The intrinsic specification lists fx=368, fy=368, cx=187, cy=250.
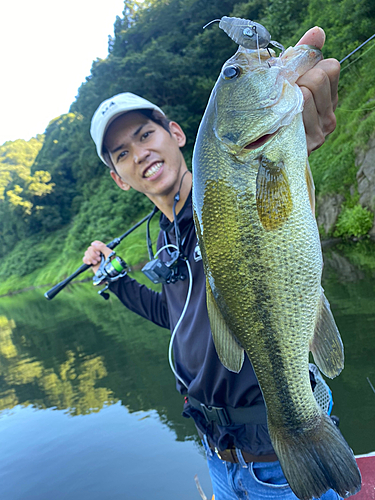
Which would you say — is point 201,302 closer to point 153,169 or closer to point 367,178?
point 153,169

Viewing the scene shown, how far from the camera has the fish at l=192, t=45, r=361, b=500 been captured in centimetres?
111

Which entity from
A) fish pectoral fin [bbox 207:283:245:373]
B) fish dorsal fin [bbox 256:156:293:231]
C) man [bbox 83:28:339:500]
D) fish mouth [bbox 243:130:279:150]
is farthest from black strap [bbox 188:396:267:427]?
fish mouth [bbox 243:130:279:150]

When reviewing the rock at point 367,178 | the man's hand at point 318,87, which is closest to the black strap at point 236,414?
the man's hand at point 318,87

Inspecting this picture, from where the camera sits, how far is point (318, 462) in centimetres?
110

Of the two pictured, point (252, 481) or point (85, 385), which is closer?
point (252, 481)

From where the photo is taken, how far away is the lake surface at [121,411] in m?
3.66

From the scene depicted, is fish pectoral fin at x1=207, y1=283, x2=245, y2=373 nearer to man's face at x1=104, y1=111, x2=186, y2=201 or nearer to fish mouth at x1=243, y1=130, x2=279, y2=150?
fish mouth at x1=243, y1=130, x2=279, y2=150

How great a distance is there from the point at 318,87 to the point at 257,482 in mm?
1414

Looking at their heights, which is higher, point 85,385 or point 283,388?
point 283,388

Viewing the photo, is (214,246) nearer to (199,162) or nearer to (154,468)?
(199,162)

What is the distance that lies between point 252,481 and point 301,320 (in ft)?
2.34

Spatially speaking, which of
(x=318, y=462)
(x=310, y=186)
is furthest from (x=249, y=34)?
(x=318, y=462)

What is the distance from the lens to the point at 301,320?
44.9 inches

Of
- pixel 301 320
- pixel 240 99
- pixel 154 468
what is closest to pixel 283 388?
pixel 301 320
